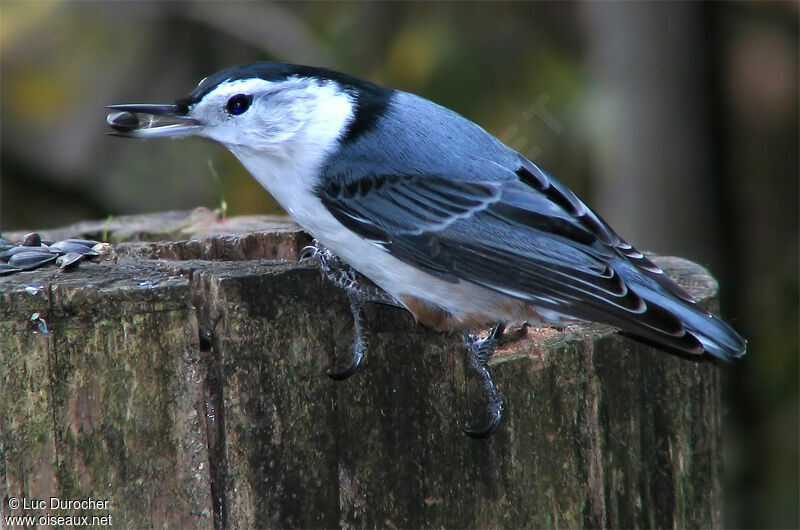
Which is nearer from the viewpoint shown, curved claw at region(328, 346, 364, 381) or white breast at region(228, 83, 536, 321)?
curved claw at region(328, 346, 364, 381)

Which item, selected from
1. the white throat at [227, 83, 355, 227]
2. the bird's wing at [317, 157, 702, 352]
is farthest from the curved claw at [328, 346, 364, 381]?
the white throat at [227, 83, 355, 227]

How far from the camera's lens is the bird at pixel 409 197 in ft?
8.60

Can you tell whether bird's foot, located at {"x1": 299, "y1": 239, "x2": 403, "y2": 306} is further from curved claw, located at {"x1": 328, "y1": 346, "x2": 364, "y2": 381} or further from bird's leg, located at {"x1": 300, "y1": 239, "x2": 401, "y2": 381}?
curved claw, located at {"x1": 328, "y1": 346, "x2": 364, "y2": 381}

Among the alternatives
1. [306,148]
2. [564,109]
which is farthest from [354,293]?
[564,109]

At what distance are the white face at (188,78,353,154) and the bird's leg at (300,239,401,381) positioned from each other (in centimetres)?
33

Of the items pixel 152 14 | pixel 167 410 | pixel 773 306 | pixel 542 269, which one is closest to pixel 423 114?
pixel 542 269

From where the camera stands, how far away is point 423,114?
112 inches

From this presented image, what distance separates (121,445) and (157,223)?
1.62 m

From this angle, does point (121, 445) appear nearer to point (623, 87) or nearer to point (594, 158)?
point (623, 87)

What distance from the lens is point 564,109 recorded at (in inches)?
218

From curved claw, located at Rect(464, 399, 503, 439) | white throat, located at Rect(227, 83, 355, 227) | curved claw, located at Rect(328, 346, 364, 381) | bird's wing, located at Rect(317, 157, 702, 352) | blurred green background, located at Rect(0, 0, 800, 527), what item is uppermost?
blurred green background, located at Rect(0, 0, 800, 527)

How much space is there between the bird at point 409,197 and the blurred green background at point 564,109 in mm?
2409

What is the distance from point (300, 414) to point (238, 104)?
41.0 inches

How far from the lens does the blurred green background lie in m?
5.06
